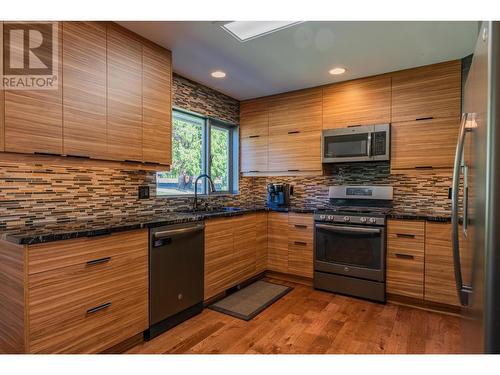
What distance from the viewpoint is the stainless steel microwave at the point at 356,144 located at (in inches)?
115

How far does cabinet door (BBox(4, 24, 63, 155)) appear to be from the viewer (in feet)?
4.97

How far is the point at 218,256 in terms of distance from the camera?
2645 millimetres

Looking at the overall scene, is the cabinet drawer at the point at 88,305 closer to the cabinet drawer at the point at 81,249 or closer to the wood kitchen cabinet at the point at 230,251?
the cabinet drawer at the point at 81,249

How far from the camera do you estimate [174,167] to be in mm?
3018

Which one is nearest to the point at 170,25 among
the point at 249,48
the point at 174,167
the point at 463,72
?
the point at 249,48

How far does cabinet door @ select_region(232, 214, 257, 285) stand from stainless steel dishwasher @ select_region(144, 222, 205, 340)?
0.51 metres

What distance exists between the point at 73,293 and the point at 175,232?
29.8 inches

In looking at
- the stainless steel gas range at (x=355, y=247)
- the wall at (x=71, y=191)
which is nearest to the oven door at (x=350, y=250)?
the stainless steel gas range at (x=355, y=247)

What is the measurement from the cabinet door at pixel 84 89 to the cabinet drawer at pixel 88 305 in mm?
765

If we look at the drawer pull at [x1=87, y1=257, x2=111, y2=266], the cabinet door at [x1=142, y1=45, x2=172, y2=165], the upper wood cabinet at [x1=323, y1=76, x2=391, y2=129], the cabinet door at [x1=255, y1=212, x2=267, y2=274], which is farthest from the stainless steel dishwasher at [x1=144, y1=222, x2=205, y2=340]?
the upper wood cabinet at [x1=323, y1=76, x2=391, y2=129]
